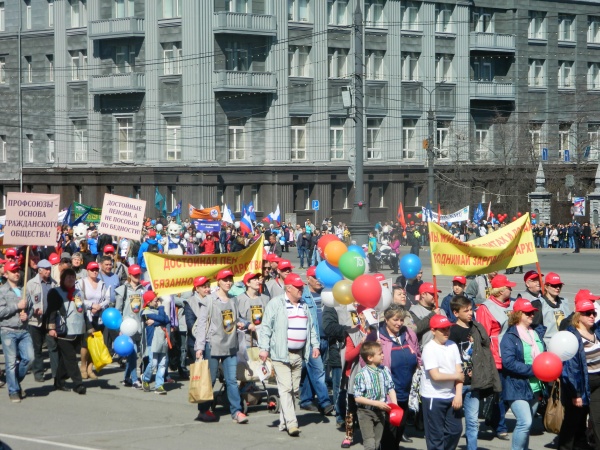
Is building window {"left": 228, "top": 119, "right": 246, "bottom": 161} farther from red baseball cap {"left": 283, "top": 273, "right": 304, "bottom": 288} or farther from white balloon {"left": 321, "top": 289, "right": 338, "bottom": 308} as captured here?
red baseball cap {"left": 283, "top": 273, "right": 304, "bottom": 288}

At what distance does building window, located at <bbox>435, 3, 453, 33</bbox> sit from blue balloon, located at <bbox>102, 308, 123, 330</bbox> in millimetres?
51474

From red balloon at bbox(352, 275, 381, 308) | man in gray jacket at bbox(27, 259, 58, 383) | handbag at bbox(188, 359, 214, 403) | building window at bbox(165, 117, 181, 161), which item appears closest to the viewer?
red balloon at bbox(352, 275, 381, 308)

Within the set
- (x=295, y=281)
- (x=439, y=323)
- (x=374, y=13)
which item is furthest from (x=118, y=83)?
(x=439, y=323)

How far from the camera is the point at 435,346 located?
10.7 meters

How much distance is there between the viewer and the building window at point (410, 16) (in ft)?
210

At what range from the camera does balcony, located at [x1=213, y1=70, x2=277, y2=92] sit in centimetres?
5738

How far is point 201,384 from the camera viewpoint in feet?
43.0

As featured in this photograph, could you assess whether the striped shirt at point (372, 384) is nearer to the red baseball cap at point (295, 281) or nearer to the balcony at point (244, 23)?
the red baseball cap at point (295, 281)

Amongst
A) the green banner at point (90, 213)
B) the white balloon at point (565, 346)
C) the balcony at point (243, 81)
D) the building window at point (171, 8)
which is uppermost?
the building window at point (171, 8)

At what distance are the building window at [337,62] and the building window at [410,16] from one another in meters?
4.08

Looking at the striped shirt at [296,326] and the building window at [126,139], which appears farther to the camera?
the building window at [126,139]

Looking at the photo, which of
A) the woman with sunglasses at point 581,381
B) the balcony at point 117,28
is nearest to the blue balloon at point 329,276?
the woman with sunglasses at point 581,381

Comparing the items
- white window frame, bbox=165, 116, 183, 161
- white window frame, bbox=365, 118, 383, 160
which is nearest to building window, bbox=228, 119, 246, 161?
white window frame, bbox=165, 116, 183, 161

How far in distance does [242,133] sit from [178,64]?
4.57 m
